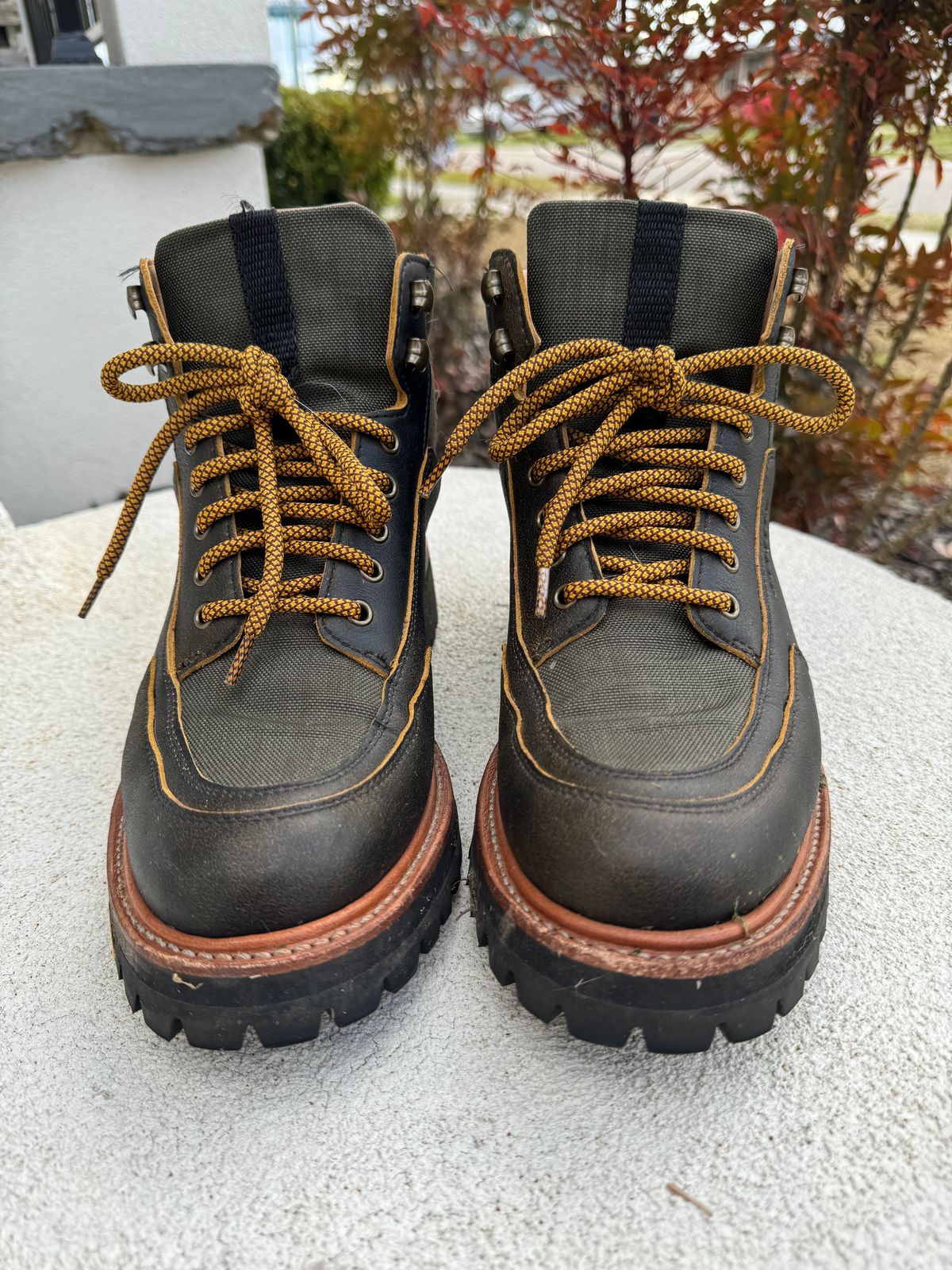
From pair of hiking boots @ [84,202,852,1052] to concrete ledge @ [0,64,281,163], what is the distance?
1138 millimetres

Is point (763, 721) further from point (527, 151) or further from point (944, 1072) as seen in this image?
point (527, 151)

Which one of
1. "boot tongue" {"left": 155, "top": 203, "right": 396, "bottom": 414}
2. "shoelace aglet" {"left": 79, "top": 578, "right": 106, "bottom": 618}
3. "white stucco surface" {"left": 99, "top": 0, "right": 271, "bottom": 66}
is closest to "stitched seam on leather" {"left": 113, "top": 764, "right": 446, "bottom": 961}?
"shoelace aglet" {"left": 79, "top": 578, "right": 106, "bottom": 618}

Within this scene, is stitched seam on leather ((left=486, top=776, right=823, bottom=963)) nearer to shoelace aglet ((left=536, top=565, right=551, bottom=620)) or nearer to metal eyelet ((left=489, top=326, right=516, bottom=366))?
shoelace aglet ((left=536, top=565, right=551, bottom=620))

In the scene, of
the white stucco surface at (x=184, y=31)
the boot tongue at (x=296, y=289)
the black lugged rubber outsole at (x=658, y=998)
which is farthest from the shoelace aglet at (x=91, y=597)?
the white stucco surface at (x=184, y=31)

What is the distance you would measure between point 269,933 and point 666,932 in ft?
1.00

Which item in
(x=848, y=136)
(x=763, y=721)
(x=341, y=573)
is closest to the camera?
(x=763, y=721)

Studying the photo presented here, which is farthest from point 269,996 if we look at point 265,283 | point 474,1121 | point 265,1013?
point 265,283

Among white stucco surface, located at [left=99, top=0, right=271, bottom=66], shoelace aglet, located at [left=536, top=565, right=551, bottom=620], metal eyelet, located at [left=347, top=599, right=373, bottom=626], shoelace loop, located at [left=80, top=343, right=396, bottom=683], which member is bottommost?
metal eyelet, located at [left=347, top=599, right=373, bottom=626]

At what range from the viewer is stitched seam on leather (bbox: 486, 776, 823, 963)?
733 millimetres

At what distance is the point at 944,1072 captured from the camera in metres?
0.78

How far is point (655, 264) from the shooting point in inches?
39.9

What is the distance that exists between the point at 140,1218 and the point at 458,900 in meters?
0.37

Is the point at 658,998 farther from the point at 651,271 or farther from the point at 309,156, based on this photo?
the point at 309,156

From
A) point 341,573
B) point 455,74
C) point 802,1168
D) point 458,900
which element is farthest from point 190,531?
point 455,74
